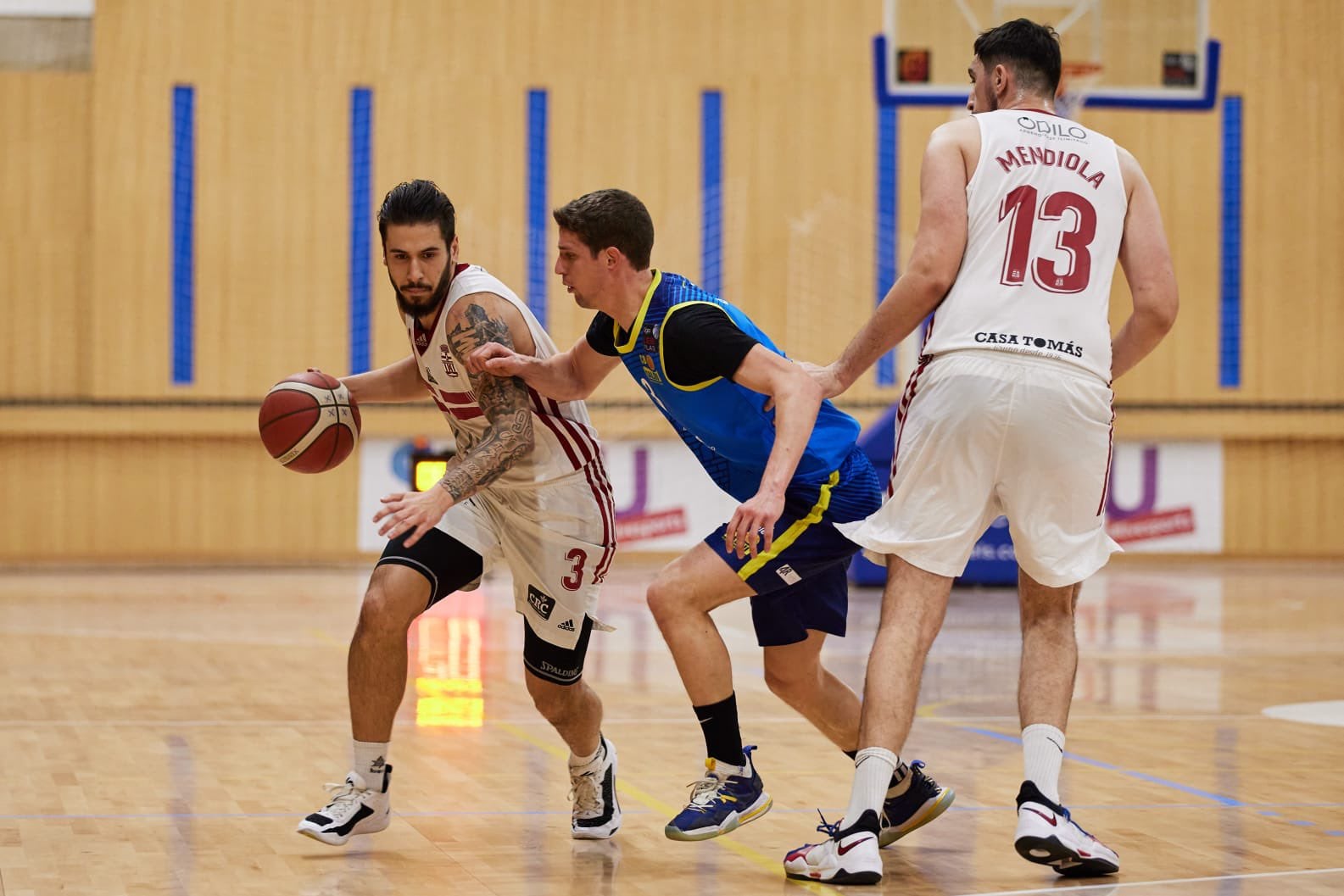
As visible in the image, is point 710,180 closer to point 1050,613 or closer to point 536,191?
point 536,191

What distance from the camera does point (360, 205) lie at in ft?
58.6

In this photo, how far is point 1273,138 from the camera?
1891 centimetres

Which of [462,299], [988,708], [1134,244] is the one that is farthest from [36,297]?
[1134,244]

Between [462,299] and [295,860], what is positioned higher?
[462,299]

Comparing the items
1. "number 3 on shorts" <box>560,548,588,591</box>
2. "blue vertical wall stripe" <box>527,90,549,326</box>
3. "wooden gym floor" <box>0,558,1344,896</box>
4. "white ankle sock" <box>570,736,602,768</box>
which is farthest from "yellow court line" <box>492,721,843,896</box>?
"blue vertical wall stripe" <box>527,90,549,326</box>

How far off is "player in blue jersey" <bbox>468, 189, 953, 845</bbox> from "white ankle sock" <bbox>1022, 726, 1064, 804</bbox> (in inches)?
21.2

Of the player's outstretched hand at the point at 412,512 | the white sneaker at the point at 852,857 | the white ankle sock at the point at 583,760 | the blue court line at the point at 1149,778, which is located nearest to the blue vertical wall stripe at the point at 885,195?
the blue court line at the point at 1149,778

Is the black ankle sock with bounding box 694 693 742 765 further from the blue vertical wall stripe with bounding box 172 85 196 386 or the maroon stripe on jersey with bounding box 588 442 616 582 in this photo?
the blue vertical wall stripe with bounding box 172 85 196 386

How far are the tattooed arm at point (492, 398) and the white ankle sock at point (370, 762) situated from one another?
0.58m

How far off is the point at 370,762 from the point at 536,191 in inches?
565

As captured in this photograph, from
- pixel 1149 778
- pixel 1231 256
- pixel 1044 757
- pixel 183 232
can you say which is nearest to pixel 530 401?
pixel 1044 757

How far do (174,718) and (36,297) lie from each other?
12.4 metres

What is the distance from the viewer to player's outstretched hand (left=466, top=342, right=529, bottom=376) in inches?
168

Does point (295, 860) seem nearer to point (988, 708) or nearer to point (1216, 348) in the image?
point (988, 708)
